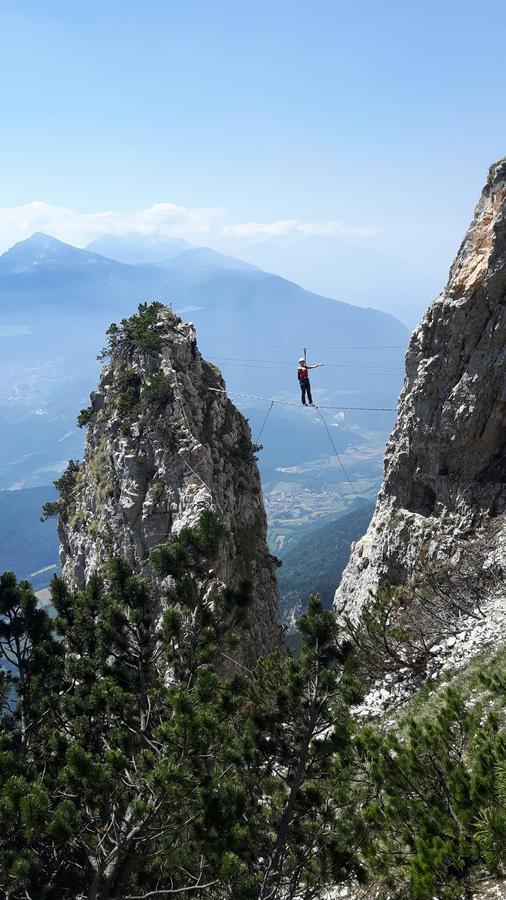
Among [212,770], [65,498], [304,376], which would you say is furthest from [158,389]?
[212,770]

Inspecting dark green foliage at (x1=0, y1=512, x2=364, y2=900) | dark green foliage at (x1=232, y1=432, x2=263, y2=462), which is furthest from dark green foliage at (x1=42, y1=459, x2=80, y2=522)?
dark green foliage at (x1=0, y1=512, x2=364, y2=900)

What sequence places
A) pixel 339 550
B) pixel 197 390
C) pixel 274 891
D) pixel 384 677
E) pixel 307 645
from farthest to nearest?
pixel 339 550
pixel 197 390
pixel 384 677
pixel 307 645
pixel 274 891

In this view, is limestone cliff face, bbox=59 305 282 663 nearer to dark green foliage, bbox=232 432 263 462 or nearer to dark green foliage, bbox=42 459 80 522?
dark green foliage, bbox=232 432 263 462

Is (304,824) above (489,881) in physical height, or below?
below

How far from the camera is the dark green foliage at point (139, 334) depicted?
120 ft

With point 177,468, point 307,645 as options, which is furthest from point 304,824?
point 177,468

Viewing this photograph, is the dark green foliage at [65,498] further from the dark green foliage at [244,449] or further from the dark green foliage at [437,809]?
the dark green foliage at [437,809]

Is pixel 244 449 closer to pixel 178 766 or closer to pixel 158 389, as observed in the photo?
pixel 158 389

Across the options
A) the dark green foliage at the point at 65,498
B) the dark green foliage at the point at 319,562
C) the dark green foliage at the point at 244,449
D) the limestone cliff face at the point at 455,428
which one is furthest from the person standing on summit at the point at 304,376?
the dark green foliage at the point at 319,562

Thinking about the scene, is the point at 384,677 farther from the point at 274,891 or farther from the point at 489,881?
the point at 489,881

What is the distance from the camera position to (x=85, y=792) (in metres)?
9.65

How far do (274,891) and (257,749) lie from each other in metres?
2.37

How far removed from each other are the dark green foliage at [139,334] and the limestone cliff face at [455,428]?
15622 millimetres

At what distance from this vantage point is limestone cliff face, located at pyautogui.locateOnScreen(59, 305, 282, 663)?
31094 mm
